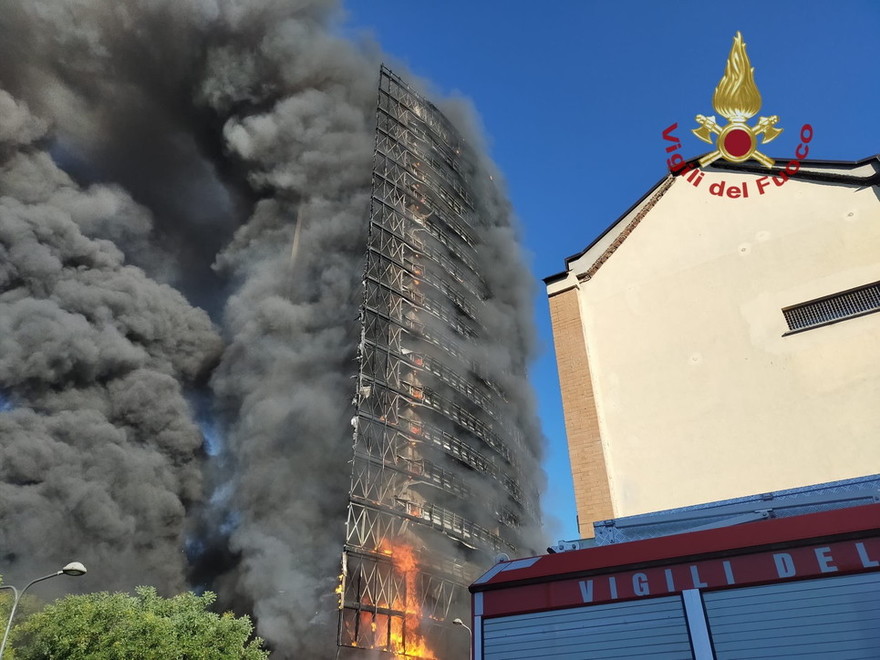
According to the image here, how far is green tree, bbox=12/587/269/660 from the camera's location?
18672 millimetres

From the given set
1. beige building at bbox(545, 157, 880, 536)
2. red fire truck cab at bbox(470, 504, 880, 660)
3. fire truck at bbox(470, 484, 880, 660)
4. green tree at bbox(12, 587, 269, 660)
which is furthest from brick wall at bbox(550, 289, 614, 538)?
green tree at bbox(12, 587, 269, 660)

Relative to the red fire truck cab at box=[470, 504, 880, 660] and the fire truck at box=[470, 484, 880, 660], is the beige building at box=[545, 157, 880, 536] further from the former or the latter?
the red fire truck cab at box=[470, 504, 880, 660]

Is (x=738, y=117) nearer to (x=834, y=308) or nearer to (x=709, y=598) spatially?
(x=834, y=308)

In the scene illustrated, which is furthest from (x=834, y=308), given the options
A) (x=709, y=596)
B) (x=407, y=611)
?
(x=407, y=611)

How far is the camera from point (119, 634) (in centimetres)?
1902

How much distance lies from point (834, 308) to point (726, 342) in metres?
2.10

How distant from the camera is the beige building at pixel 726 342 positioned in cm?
1200

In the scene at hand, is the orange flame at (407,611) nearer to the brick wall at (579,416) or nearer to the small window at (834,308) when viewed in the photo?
the brick wall at (579,416)

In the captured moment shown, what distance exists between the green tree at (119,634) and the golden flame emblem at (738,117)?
69.2 feet

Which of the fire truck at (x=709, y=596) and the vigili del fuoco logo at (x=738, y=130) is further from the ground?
the vigili del fuoco logo at (x=738, y=130)

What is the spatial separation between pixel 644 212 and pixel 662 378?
14.7 feet

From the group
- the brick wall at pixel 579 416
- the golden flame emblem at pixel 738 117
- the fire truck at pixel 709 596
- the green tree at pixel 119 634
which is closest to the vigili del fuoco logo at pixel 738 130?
the golden flame emblem at pixel 738 117

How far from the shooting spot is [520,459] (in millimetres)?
44906

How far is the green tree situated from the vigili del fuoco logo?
2052cm
